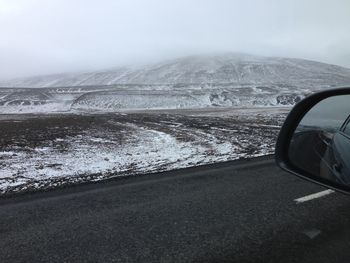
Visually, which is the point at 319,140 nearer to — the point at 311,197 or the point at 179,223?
the point at 179,223

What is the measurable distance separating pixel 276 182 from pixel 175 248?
362cm

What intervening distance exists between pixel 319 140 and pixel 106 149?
10.3m

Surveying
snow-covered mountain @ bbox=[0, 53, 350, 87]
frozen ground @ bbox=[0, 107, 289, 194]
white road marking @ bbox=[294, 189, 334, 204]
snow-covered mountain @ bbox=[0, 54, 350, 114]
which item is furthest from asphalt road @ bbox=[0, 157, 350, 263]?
snow-covered mountain @ bbox=[0, 53, 350, 87]

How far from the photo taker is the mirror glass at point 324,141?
3039 millimetres

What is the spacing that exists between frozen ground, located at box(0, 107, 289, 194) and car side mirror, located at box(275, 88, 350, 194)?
6.14m

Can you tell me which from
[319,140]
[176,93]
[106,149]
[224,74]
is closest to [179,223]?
[319,140]

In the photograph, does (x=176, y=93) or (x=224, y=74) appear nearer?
(x=176, y=93)

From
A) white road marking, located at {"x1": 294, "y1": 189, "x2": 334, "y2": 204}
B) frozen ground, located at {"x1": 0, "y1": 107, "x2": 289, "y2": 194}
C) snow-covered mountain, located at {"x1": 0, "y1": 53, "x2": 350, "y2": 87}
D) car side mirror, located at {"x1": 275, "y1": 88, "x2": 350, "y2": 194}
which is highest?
car side mirror, located at {"x1": 275, "y1": 88, "x2": 350, "y2": 194}

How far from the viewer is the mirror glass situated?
3.04 metres

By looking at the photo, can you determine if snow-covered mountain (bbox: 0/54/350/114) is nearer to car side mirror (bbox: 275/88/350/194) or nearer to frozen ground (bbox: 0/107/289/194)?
frozen ground (bbox: 0/107/289/194)

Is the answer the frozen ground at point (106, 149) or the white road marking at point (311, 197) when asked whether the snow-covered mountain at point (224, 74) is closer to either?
the frozen ground at point (106, 149)

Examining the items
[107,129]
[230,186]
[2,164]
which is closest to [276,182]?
[230,186]

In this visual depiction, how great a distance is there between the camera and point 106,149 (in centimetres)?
1324

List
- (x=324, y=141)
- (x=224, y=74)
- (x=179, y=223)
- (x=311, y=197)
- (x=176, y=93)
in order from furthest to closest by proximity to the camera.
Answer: (x=224, y=74), (x=176, y=93), (x=311, y=197), (x=179, y=223), (x=324, y=141)
